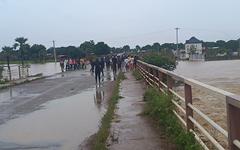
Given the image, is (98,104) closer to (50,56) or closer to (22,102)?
(22,102)

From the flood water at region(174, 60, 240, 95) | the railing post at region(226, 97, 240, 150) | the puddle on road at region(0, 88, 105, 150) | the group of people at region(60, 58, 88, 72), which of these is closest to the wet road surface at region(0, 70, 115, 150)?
the puddle on road at region(0, 88, 105, 150)

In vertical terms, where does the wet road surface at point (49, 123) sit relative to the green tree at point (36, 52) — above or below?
below

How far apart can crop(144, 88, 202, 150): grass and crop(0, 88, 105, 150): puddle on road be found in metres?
1.49

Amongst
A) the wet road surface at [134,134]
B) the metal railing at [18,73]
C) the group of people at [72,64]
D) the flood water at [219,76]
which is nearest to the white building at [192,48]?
the group of people at [72,64]

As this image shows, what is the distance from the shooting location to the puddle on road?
10.5 meters

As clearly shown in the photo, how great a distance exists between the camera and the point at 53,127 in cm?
1275

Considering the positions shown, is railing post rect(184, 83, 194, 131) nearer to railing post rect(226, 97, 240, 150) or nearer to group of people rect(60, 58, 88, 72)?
railing post rect(226, 97, 240, 150)

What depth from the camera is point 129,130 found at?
10805mm

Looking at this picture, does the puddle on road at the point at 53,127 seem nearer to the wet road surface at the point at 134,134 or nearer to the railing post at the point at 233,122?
the wet road surface at the point at 134,134

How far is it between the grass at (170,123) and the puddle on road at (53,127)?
149 centimetres

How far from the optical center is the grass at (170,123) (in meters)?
7.96

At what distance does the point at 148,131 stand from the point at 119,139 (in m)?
0.87

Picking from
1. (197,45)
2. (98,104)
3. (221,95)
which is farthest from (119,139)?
(197,45)

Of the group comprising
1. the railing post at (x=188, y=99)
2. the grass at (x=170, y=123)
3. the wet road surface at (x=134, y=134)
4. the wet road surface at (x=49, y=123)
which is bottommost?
the wet road surface at (x=49, y=123)
